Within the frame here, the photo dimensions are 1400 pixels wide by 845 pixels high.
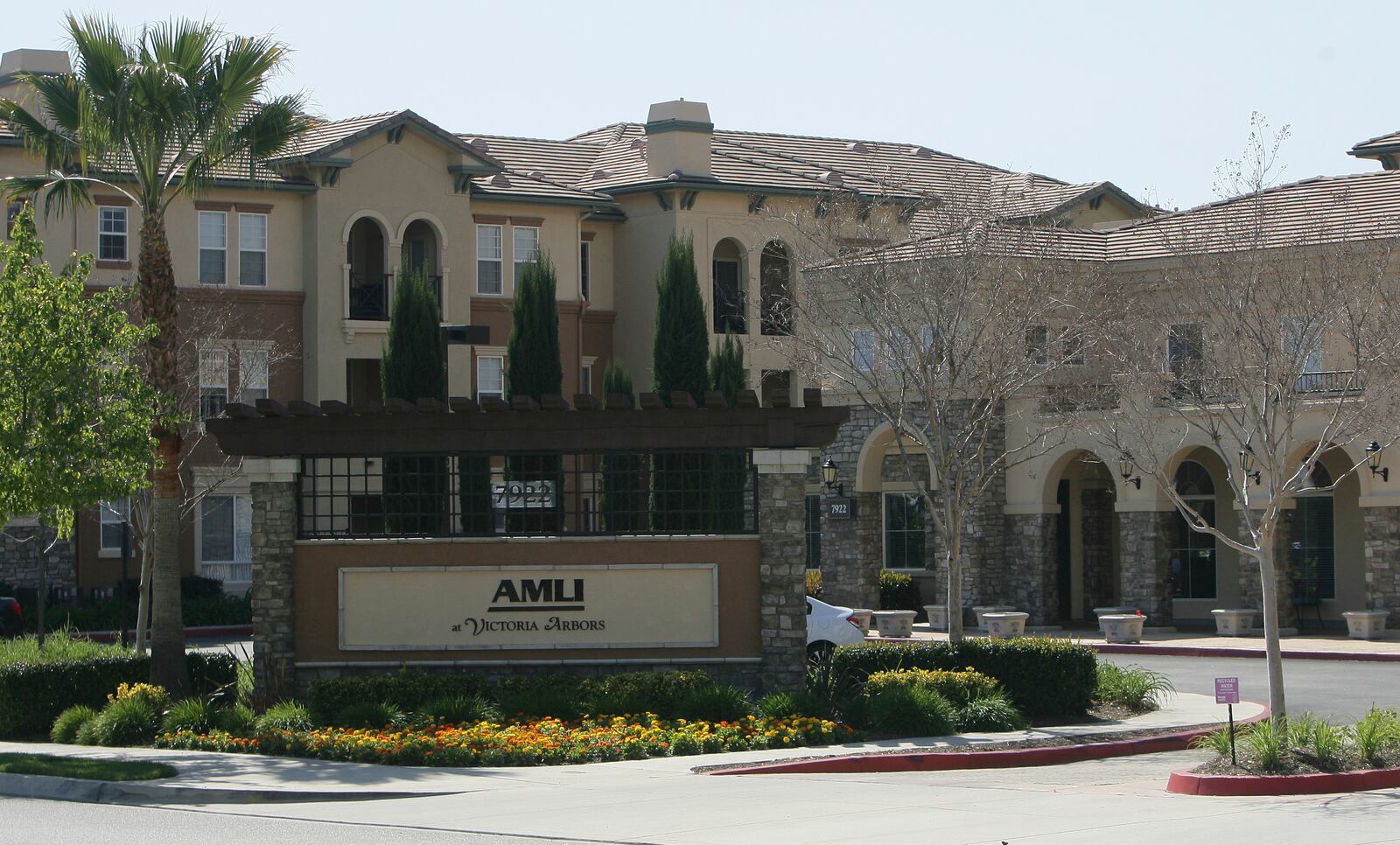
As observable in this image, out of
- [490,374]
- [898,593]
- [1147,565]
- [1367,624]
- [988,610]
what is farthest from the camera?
[490,374]

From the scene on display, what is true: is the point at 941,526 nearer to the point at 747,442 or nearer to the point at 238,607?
the point at 747,442

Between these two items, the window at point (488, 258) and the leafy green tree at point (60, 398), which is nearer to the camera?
the leafy green tree at point (60, 398)

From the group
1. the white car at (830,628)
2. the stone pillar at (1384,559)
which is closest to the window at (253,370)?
the white car at (830,628)

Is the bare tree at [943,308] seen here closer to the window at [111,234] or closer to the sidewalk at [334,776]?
the sidewalk at [334,776]

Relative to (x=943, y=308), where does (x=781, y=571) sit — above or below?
below

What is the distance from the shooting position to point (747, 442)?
20.4m

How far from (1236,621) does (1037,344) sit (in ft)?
26.2

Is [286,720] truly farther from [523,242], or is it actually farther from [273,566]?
[523,242]

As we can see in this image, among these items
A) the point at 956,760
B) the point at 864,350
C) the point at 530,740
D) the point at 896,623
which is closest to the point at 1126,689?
the point at 956,760

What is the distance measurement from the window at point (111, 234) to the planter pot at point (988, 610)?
19.4m

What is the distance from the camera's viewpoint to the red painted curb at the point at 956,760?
17.0 metres

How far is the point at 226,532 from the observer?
135 feet

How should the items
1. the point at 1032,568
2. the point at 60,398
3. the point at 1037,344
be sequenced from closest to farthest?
the point at 60,398 < the point at 1037,344 < the point at 1032,568

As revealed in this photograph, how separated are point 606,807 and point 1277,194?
2519 cm
